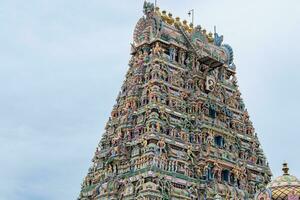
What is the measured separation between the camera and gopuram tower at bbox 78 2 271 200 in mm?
50469

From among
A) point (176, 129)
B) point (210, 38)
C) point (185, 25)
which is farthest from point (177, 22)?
point (176, 129)

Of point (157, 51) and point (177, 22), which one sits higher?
point (177, 22)

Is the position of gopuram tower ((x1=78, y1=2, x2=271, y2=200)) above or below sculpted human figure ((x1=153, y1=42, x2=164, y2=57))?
below

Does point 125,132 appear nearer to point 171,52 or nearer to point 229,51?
point 171,52

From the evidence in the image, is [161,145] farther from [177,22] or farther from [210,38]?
[210,38]

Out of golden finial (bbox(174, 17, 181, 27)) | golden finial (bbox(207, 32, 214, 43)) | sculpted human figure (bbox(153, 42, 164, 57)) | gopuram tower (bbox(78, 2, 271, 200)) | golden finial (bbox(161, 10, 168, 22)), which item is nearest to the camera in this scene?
gopuram tower (bbox(78, 2, 271, 200))

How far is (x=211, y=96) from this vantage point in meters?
58.5

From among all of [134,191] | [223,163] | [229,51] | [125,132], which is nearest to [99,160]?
[125,132]

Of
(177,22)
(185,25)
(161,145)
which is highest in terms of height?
(185,25)

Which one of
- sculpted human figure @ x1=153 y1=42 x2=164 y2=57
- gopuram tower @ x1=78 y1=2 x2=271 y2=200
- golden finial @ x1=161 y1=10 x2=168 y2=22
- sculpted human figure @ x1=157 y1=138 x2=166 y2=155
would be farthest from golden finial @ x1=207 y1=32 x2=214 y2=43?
sculpted human figure @ x1=157 y1=138 x2=166 y2=155

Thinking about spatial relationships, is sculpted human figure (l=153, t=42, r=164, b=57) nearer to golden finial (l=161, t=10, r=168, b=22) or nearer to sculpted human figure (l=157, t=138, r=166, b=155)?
golden finial (l=161, t=10, r=168, b=22)

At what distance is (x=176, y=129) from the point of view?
175ft

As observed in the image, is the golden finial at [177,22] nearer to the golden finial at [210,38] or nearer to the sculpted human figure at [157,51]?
the golden finial at [210,38]

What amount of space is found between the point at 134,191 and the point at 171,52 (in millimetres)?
Result: 16689
